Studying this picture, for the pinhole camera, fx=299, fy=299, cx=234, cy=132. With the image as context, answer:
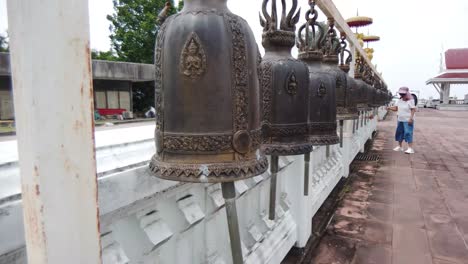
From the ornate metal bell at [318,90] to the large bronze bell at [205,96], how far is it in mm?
780

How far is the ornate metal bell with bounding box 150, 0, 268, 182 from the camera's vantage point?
0.71m

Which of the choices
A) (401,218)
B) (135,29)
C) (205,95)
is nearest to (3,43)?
(205,95)

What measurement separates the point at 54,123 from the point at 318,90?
125cm

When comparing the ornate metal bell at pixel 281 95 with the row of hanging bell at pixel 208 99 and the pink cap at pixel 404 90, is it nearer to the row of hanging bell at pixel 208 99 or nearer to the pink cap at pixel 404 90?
the row of hanging bell at pixel 208 99

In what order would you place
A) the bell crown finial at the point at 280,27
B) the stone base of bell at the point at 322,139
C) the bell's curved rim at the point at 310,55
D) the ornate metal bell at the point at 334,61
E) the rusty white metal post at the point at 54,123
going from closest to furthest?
the rusty white metal post at the point at 54,123, the bell crown finial at the point at 280,27, the stone base of bell at the point at 322,139, the bell's curved rim at the point at 310,55, the ornate metal bell at the point at 334,61

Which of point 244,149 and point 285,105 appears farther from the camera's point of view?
point 285,105

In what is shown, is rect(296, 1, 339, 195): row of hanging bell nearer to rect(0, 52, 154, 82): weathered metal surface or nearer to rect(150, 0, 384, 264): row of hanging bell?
rect(150, 0, 384, 264): row of hanging bell

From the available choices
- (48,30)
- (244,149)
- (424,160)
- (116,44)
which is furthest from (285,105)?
(116,44)

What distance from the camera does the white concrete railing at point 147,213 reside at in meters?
0.69

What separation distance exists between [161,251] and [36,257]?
0.64m

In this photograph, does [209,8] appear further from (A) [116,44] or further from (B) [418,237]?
(A) [116,44]

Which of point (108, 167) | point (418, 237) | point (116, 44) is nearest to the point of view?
point (108, 167)

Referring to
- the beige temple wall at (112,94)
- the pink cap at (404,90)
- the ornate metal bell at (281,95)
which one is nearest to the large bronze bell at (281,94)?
the ornate metal bell at (281,95)

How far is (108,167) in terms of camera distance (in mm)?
860
